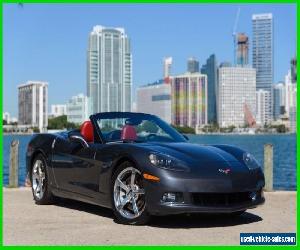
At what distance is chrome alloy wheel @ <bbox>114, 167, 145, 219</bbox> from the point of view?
6332 millimetres

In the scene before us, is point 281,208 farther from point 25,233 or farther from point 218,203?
point 25,233

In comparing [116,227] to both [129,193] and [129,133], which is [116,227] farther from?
[129,133]

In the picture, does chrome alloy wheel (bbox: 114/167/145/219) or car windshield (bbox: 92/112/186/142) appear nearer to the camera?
chrome alloy wheel (bbox: 114/167/145/219)

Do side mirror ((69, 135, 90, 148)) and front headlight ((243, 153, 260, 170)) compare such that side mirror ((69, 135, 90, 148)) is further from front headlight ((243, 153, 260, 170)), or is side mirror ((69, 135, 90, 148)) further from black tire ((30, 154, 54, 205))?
front headlight ((243, 153, 260, 170))

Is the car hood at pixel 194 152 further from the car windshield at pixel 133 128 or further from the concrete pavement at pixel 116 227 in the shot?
the concrete pavement at pixel 116 227

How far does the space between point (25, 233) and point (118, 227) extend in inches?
39.0

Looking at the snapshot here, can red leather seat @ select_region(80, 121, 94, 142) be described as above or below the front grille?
above

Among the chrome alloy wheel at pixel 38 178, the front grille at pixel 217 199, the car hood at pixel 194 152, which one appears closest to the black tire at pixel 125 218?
the car hood at pixel 194 152

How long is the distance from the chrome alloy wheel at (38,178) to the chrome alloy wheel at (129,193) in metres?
2.16

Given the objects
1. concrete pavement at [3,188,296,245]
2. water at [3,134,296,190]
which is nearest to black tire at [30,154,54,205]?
concrete pavement at [3,188,296,245]

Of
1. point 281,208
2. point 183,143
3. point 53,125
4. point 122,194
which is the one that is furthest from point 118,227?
point 53,125

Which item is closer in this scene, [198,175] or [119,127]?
[198,175]

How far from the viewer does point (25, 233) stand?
5980 mm

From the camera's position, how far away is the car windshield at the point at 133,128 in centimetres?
726
